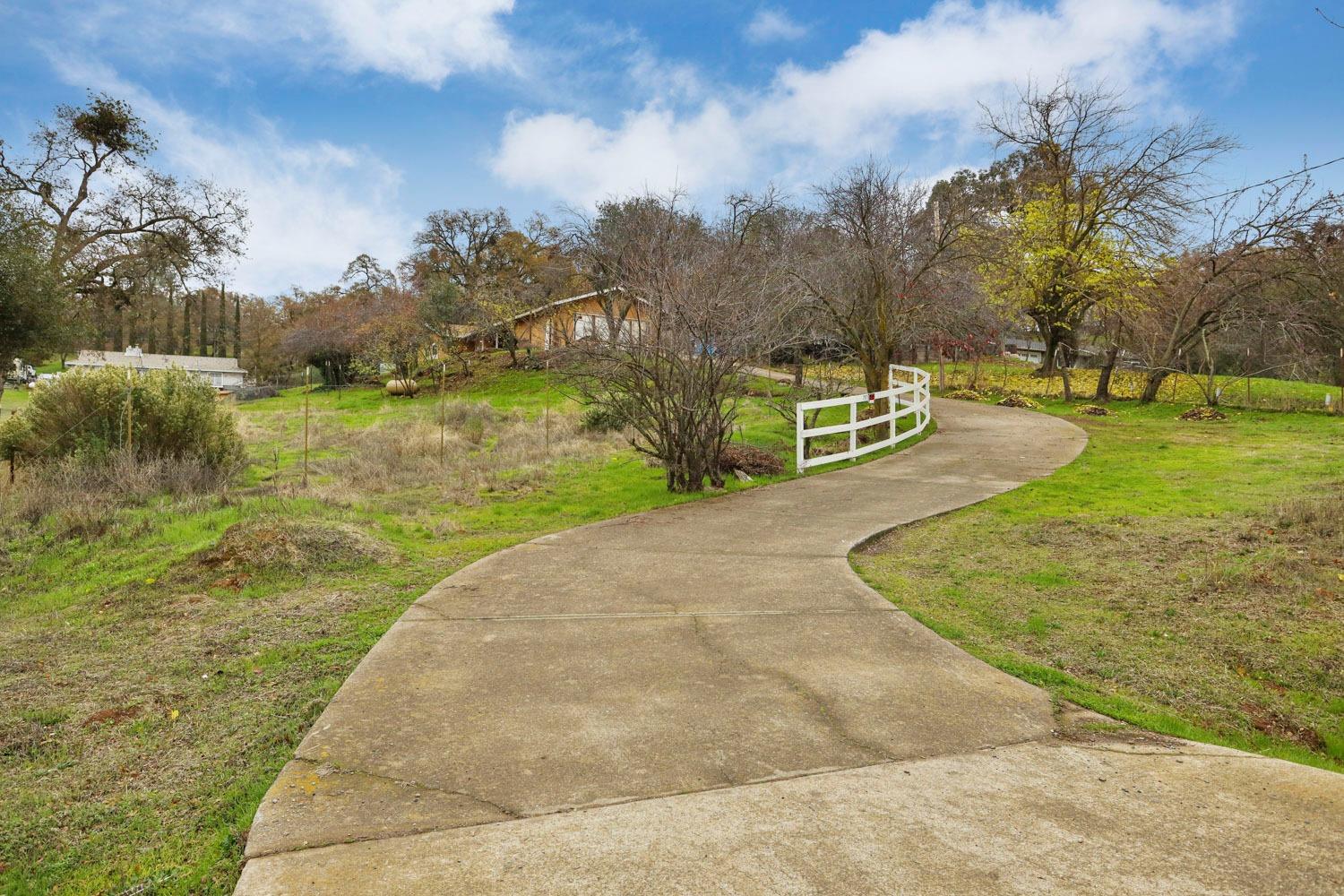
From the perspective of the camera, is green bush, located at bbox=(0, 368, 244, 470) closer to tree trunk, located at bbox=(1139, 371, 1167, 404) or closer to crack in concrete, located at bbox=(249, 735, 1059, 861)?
crack in concrete, located at bbox=(249, 735, 1059, 861)

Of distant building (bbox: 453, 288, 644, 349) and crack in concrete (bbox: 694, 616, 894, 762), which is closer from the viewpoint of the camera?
crack in concrete (bbox: 694, 616, 894, 762)

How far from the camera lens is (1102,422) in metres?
20.1

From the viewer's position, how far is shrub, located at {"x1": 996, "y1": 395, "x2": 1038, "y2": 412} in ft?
81.6

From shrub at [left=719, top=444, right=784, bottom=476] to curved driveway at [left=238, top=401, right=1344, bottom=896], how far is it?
6606 mm

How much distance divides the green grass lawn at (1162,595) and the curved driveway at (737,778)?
543 mm

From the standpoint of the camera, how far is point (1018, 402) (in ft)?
82.4

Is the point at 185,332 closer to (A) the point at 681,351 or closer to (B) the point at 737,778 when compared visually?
(A) the point at 681,351

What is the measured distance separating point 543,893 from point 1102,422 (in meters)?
21.4

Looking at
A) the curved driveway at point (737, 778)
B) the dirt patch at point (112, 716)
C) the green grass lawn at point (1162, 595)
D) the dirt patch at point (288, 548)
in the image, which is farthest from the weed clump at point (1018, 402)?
the dirt patch at point (112, 716)

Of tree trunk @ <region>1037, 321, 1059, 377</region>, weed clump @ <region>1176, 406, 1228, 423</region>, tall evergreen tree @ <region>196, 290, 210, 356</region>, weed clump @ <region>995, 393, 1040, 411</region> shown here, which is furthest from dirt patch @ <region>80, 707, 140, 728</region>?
tall evergreen tree @ <region>196, 290, 210, 356</region>

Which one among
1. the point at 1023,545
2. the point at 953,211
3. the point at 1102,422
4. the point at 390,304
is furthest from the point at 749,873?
the point at 390,304

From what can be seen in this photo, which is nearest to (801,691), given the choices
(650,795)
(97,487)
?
(650,795)

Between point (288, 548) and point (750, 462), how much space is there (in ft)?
23.3

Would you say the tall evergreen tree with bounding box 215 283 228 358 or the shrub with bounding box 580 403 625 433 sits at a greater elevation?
the tall evergreen tree with bounding box 215 283 228 358
